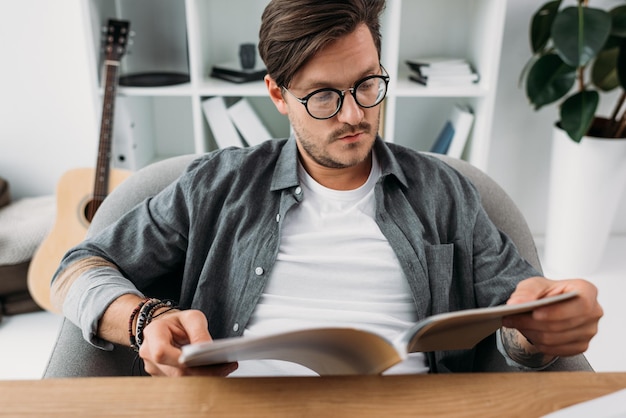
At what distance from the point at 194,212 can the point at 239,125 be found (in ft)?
3.80

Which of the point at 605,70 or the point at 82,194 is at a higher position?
the point at 605,70

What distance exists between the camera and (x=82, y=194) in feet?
6.75

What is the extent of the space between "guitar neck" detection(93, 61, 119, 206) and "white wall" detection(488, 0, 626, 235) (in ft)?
5.10

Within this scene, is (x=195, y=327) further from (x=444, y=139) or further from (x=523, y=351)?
(x=444, y=139)

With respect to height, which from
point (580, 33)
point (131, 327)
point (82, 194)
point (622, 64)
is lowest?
point (82, 194)

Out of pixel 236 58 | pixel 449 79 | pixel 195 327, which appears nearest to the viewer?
pixel 195 327

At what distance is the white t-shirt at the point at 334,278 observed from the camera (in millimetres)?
1054

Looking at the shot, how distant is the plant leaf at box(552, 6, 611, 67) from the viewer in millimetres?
1782

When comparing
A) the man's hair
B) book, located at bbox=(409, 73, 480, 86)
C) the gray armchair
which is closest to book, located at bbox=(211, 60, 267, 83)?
book, located at bbox=(409, 73, 480, 86)

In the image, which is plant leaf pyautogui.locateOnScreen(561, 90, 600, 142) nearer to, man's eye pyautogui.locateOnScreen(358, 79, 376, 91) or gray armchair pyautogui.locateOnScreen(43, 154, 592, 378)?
gray armchair pyautogui.locateOnScreen(43, 154, 592, 378)

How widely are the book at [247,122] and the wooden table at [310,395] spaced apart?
1604 millimetres

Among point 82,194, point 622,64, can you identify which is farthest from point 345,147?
point 622,64

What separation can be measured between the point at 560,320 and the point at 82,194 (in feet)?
5.69

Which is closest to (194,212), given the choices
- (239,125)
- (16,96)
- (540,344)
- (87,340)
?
(87,340)
